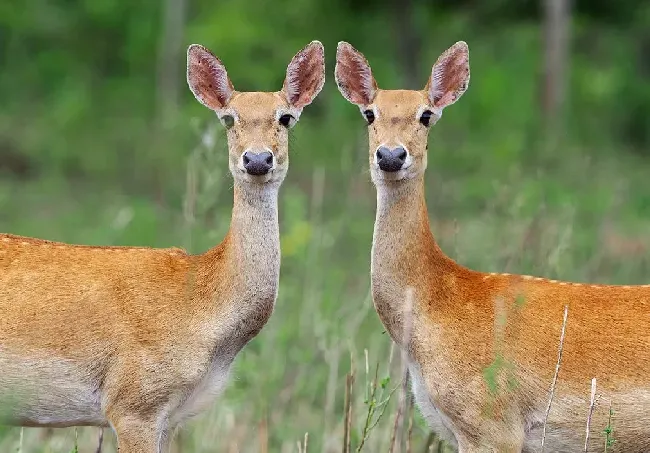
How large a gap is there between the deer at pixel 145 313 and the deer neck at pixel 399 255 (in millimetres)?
507

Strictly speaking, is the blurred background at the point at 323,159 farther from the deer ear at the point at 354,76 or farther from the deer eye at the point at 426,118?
the deer eye at the point at 426,118

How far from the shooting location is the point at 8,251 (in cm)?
712

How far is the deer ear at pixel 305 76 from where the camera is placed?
24.4 ft

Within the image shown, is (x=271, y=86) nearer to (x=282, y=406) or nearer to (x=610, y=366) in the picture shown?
(x=282, y=406)

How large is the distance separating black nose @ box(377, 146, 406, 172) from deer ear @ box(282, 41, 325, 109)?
646 mm

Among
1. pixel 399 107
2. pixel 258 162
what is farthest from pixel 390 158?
pixel 258 162

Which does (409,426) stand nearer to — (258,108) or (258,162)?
(258,162)

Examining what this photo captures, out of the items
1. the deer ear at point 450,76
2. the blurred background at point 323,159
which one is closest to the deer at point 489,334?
the deer ear at point 450,76

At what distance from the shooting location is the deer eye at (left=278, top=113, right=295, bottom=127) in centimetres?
730

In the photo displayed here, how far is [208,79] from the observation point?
7535 millimetres

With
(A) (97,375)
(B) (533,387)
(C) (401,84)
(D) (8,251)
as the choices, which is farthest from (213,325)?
(C) (401,84)

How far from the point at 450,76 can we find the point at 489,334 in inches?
55.0

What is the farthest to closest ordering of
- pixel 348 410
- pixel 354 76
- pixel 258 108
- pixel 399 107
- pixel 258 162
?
pixel 354 76
pixel 258 108
pixel 399 107
pixel 258 162
pixel 348 410

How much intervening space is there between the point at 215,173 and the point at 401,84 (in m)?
22.7
